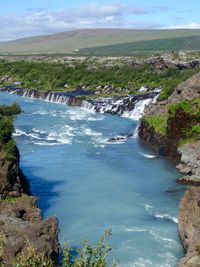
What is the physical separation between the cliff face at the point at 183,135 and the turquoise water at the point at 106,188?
1147 millimetres

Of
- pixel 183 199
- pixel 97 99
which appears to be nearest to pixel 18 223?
pixel 183 199

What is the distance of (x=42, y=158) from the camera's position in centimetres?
4188

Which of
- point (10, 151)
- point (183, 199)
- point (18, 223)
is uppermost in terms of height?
point (10, 151)

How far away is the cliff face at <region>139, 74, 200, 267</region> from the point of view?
81.5ft

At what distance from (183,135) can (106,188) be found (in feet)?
37.5

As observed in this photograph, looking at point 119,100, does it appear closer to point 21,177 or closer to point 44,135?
point 44,135

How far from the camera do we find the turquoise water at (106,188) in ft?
81.8

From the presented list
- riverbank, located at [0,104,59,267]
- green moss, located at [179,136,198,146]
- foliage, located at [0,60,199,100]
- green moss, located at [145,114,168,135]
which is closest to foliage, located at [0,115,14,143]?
riverbank, located at [0,104,59,267]

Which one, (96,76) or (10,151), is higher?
(10,151)

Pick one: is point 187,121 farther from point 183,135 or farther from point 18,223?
point 18,223

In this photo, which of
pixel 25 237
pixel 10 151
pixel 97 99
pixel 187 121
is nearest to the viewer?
pixel 25 237

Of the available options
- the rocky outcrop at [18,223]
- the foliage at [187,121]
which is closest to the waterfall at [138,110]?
the foliage at [187,121]

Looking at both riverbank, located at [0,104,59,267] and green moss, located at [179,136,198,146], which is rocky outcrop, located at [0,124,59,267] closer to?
riverbank, located at [0,104,59,267]

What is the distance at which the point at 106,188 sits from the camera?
33688mm
